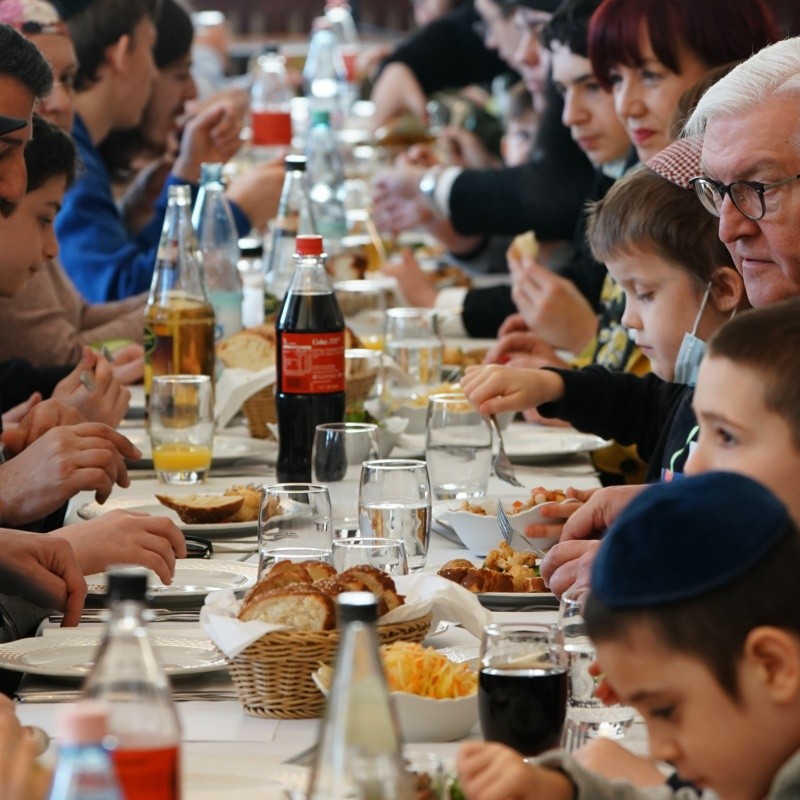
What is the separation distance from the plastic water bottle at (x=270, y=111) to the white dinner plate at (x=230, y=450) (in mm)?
2738

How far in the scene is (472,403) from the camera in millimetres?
2260

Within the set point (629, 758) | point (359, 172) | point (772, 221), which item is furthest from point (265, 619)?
point (359, 172)

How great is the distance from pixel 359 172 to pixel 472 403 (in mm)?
3848

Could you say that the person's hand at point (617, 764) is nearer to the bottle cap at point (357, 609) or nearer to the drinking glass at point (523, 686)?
the drinking glass at point (523, 686)

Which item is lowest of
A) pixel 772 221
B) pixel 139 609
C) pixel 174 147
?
pixel 174 147

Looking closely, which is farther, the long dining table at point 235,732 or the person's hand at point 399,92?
the person's hand at point 399,92

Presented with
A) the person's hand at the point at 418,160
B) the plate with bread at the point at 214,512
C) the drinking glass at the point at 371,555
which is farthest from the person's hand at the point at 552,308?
the drinking glass at the point at 371,555

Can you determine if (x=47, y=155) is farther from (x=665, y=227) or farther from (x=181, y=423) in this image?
(x=665, y=227)

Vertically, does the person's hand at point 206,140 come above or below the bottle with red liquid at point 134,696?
below

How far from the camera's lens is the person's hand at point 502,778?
1.04m

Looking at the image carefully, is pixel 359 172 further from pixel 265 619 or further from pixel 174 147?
pixel 265 619

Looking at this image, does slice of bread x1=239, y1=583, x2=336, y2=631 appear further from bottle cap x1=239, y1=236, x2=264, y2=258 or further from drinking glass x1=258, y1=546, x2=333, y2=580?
bottle cap x1=239, y1=236, x2=264, y2=258

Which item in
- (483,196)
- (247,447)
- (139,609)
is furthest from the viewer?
(483,196)

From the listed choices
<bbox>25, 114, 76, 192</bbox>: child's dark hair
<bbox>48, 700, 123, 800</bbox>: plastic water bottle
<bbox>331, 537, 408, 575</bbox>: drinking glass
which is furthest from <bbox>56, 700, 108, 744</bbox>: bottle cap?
<bbox>25, 114, 76, 192</bbox>: child's dark hair
